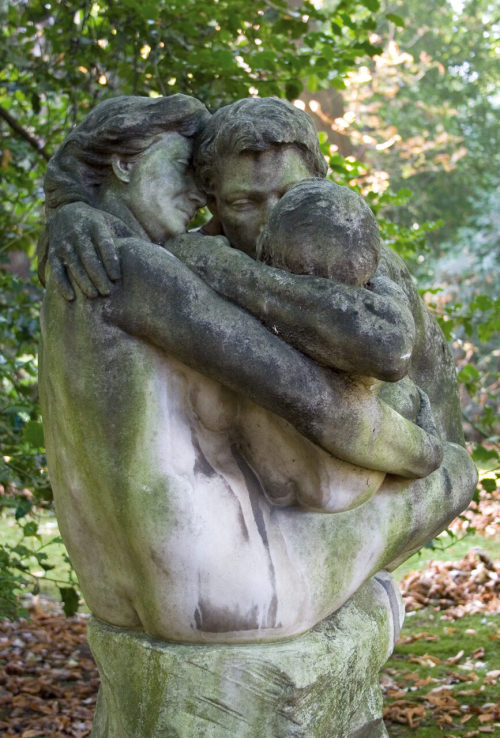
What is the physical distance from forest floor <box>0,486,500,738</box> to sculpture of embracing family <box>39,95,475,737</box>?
1722 mm

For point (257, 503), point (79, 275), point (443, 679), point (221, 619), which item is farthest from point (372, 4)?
A: point (443, 679)

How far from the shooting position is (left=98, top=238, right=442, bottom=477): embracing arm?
6.18 ft

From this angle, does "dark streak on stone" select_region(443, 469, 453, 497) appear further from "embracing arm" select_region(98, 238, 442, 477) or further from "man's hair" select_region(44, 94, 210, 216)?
"man's hair" select_region(44, 94, 210, 216)

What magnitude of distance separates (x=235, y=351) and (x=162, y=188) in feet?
1.71

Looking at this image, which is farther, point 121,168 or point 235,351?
point 121,168

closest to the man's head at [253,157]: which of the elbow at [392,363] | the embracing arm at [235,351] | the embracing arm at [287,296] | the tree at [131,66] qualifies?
the embracing arm at [287,296]

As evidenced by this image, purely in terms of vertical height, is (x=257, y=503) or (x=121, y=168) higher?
(x=121, y=168)

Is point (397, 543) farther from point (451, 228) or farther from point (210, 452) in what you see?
point (451, 228)

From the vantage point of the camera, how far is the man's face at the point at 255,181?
6.89ft

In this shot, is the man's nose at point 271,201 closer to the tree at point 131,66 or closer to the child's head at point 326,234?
the child's head at point 326,234

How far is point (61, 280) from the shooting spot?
200 centimetres

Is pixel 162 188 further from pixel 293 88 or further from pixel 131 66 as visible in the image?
pixel 131 66

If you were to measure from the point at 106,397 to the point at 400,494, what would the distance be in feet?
2.47

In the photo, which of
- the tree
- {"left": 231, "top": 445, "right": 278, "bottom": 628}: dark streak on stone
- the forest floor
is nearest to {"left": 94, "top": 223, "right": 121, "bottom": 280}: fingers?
{"left": 231, "top": 445, "right": 278, "bottom": 628}: dark streak on stone
